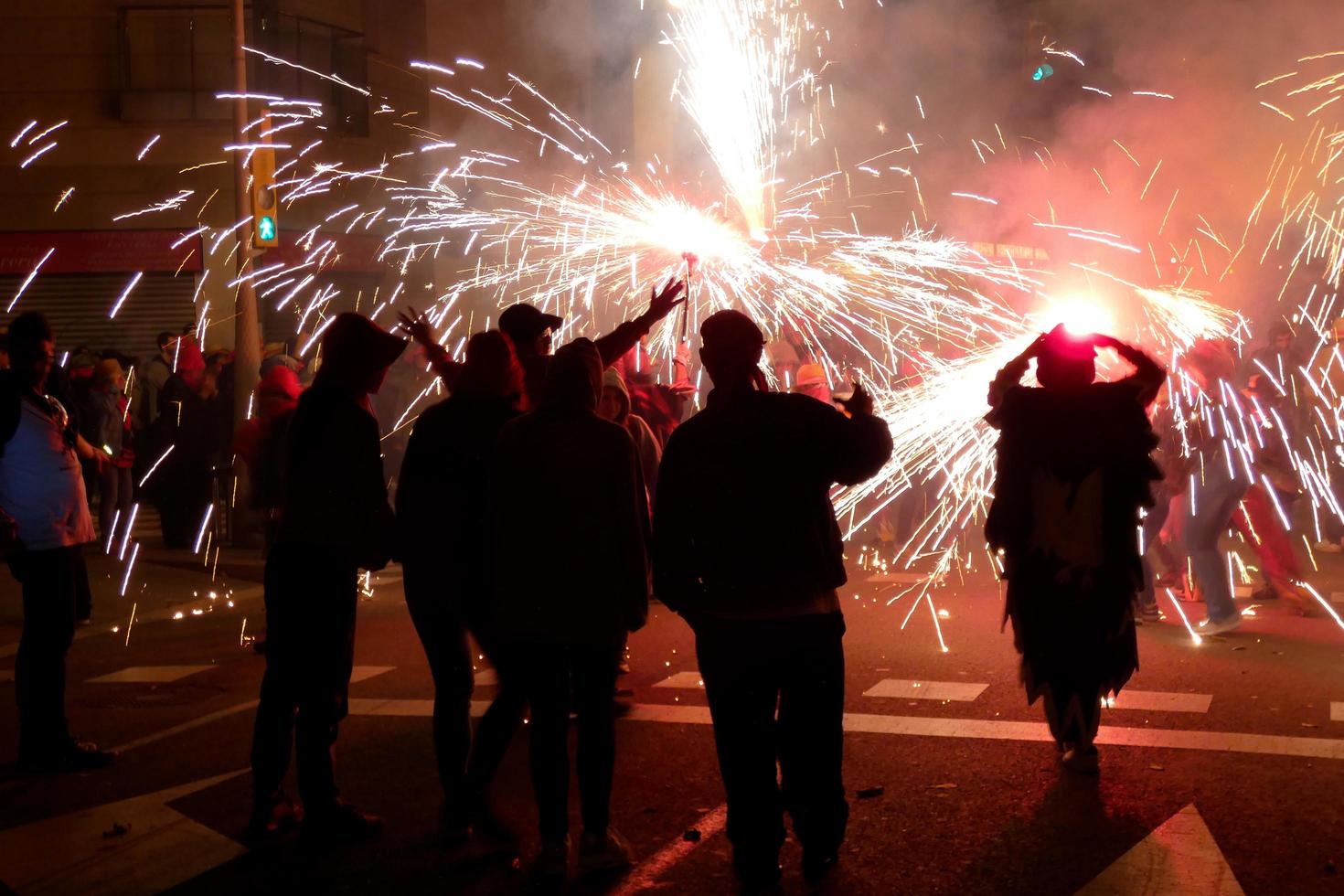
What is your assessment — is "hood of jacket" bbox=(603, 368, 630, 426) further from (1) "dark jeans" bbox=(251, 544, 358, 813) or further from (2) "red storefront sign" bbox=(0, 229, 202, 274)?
(2) "red storefront sign" bbox=(0, 229, 202, 274)

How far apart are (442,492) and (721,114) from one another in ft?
32.0

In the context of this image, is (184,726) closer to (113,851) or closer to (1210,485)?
(113,851)

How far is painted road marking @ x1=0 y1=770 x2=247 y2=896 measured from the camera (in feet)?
16.3

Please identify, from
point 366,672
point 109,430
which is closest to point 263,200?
point 109,430

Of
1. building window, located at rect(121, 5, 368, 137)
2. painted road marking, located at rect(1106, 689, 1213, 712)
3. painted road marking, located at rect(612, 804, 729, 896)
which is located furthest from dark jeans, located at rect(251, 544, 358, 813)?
building window, located at rect(121, 5, 368, 137)

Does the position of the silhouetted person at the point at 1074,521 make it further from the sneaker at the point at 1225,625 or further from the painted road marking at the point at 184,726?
the painted road marking at the point at 184,726

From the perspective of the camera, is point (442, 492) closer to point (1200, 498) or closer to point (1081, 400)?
point (1081, 400)

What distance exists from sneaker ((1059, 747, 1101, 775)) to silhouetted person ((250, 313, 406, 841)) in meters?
2.64

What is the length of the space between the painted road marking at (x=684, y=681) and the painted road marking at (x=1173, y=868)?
10.1 ft

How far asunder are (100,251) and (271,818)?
19.6 m

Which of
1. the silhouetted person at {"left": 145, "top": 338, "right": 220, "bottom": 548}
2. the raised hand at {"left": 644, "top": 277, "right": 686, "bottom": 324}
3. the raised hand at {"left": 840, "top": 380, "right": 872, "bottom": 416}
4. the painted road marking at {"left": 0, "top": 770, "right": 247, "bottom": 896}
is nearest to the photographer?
the raised hand at {"left": 840, "top": 380, "right": 872, "bottom": 416}

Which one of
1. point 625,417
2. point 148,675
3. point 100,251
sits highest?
point 100,251

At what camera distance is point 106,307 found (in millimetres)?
23281

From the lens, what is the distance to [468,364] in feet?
17.7
